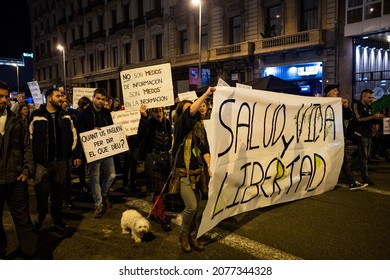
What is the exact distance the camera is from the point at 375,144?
9656mm

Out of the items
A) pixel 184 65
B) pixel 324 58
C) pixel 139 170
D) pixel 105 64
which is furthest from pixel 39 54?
pixel 139 170

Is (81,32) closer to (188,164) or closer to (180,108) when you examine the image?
(180,108)

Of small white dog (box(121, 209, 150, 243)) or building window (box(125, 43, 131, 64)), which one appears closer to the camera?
small white dog (box(121, 209, 150, 243))

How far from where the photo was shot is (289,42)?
67.1 feet

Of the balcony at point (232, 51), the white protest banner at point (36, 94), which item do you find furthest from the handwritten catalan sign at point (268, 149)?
the balcony at point (232, 51)

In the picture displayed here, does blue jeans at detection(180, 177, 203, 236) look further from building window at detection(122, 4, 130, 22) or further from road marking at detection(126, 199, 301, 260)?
building window at detection(122, 4, 130, 22)

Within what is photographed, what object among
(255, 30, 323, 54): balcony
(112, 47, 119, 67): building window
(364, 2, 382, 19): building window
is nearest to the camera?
(364, 2, 382, 19): building window

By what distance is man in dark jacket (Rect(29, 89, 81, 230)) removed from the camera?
15.0 ft

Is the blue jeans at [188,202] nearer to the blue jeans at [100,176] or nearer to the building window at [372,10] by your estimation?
the blue jeans at [100,176]

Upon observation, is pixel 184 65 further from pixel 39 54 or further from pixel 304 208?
pixel 39 54

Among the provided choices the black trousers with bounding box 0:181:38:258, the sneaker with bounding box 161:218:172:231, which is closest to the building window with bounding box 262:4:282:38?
the sneaker with bounding box 161:218:172:231

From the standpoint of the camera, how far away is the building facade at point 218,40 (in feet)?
62.0

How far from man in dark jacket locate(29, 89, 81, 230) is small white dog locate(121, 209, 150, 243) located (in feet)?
2.94

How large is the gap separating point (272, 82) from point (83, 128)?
30.0 ft
